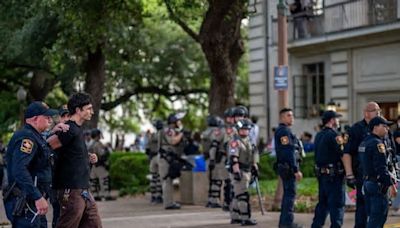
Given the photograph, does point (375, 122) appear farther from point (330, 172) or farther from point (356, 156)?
point (330, 172)

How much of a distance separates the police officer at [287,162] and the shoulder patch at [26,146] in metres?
4.85

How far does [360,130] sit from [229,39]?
8.84 metres

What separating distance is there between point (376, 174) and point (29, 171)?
13.9 feet

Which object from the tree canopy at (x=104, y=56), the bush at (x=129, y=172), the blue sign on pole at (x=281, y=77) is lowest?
the bush at (x=129, y=172)

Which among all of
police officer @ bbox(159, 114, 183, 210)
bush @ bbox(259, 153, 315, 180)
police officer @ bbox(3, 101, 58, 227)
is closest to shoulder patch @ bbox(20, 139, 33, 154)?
police officer @ bbox(3, 101, 58, 227)

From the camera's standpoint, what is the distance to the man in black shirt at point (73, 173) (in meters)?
8.08

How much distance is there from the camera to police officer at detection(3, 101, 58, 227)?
24.6ft

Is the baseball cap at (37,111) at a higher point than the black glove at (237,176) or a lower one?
higher

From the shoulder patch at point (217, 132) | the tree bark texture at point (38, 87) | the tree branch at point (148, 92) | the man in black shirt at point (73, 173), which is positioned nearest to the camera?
the man in black shirt at point (73, 173)

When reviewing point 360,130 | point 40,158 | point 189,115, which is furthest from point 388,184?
point 189,115

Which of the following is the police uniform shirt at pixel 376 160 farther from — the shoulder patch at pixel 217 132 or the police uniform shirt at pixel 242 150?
the shoulder patch at pixel 217 132

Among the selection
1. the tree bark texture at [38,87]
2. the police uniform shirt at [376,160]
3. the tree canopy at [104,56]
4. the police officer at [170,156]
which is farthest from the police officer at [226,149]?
the tree bark texture at [38,87]

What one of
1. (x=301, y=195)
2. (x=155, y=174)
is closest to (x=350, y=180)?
(x=301, y=195)

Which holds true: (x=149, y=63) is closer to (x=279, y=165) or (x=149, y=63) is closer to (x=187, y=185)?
(x=187, y=185)
